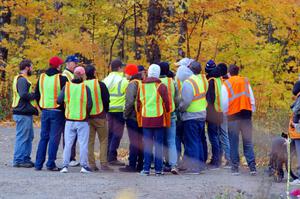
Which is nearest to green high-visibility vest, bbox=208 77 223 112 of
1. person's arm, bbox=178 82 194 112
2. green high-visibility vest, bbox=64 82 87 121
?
person's arm, bbox=178 82 194 112

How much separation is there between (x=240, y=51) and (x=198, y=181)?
12.0 metres

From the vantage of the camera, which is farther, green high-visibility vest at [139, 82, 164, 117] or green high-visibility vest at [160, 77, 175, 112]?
green high-visibility vest at [160, 77, 175, 112]

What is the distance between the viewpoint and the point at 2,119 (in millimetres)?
24984

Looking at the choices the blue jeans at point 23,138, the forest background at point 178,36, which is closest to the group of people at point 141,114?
the blue jeans at point 23,138

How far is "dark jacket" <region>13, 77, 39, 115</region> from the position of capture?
13.2 metres

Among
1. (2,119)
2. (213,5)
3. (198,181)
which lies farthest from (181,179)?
(2,119)

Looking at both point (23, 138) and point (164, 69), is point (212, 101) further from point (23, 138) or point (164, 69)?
point (23, 138)

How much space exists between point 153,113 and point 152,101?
0.74 feet

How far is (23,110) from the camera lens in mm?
13344

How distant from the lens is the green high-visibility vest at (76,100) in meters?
12.4

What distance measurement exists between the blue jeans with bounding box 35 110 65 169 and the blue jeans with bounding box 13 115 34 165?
0.61m

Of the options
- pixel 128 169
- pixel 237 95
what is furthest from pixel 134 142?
pixel 237 95

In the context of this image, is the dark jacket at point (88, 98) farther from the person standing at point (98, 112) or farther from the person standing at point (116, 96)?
the person standing at point (116, 96)

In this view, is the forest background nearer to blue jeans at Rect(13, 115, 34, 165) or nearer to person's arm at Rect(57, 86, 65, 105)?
blue jeans at Rect(13, 115, 34, 165)
